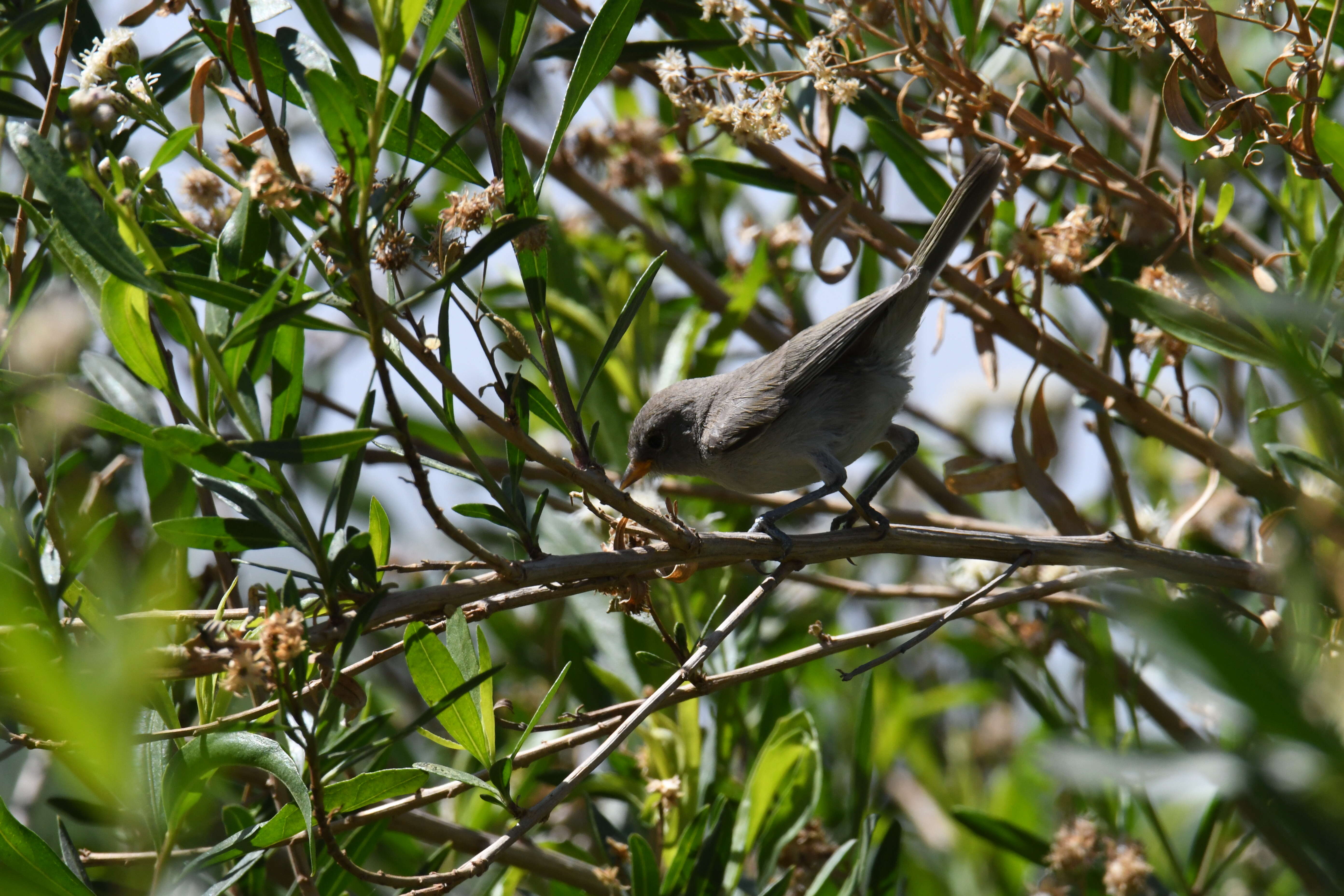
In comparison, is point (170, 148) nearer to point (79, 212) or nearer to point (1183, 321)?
point (79, 212)

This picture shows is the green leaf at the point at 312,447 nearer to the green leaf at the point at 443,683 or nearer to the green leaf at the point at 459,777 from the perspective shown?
the green leaf at the point at 443,683

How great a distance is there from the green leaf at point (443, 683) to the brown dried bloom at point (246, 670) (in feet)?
1.01

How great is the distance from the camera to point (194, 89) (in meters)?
1.79

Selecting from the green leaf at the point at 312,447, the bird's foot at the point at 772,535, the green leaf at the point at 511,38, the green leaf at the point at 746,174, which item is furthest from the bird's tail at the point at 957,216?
the green leaf at the point at 312,447

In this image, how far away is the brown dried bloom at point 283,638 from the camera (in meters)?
1.37

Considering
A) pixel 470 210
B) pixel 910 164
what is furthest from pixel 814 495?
pixel 470 210

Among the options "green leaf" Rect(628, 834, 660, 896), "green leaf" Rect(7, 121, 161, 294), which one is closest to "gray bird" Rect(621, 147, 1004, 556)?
"green leaf" Rect(628, 834, 660, 896)

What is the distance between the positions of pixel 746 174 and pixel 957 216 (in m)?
0.61

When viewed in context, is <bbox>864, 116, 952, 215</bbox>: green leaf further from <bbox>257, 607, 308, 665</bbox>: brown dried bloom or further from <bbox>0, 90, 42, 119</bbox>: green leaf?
<bbox>257, 607, 308, 665</bbox>: brown dried bloom

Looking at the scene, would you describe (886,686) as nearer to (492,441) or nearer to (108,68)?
(492,441)

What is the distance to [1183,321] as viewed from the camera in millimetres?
2305

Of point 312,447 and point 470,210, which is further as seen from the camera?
point 470,210

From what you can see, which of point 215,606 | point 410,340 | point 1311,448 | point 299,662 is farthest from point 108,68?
point 1311,448

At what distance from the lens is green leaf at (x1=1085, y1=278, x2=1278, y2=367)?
2.16 metres
